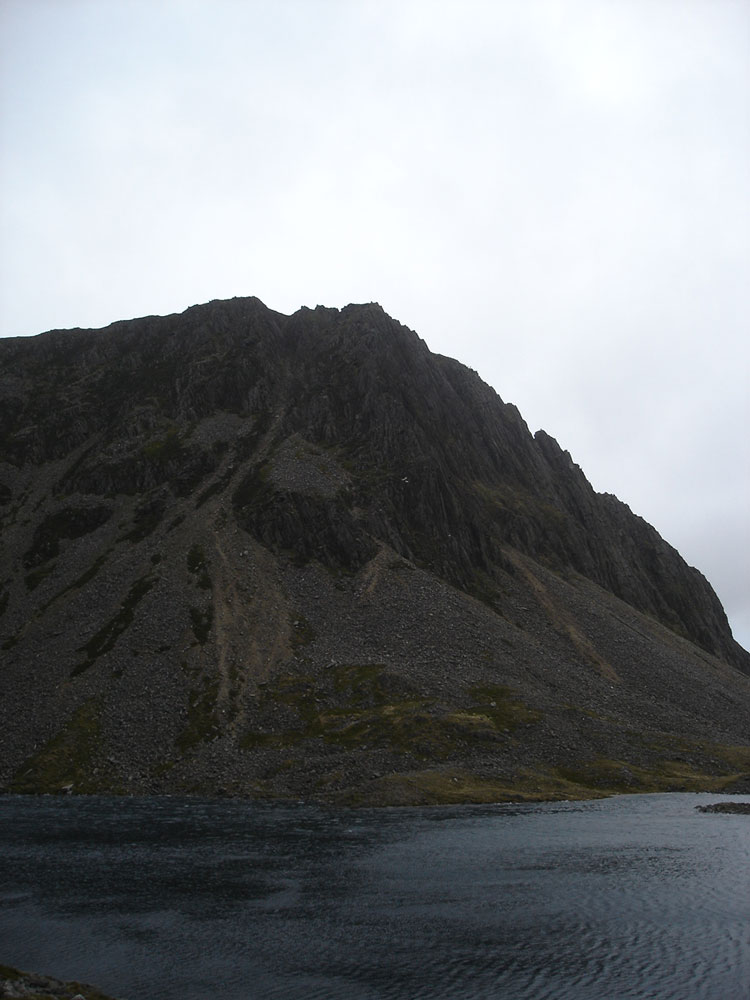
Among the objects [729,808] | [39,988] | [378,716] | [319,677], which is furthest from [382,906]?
[319,677]

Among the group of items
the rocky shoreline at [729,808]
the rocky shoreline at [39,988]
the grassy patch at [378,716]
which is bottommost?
the rocky shoreline at [729,808]

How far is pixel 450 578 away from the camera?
194 meters

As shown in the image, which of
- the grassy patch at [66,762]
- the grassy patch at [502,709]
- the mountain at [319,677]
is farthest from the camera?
the grassy patch at [502,709]

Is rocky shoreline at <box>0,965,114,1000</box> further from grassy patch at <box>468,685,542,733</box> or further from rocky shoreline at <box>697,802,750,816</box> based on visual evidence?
grassy patch at <box>468,685,542,733</box>

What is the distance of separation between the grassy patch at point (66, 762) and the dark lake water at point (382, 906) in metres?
26.0

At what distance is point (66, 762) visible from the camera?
119750 mm

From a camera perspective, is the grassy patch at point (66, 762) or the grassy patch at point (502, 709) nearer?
the grassy patch at point (66, 762)

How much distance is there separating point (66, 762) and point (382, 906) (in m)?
83.3

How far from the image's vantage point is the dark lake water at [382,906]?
40.1 metres

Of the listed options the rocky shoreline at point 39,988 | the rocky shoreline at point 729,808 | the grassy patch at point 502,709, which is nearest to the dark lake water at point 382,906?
the rocky shoreline at point 39,988

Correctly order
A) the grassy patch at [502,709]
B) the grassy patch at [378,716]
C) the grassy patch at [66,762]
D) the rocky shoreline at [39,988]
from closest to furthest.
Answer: the rocky shoreline at [39,988] → the grassy patch at [66,762] → the grassy patch at [378,716] → the grassy patch at [502,709]

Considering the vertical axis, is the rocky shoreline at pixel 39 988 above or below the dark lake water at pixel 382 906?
above

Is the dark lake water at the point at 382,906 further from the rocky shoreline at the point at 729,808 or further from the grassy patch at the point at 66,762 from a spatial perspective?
the grassy patch at the point at 66,762

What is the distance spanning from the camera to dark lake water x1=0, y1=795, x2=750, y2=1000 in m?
40.1
